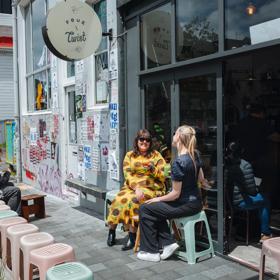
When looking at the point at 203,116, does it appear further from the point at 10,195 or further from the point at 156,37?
the point at 10,195

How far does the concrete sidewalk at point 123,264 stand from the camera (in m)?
3.84

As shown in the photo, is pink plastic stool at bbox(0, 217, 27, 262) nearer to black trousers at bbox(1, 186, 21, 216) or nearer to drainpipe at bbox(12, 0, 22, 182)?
black trousers at bbox(1, 186, 21, 216)

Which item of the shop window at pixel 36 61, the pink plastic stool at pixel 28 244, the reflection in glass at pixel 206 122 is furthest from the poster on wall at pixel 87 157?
the pink plastic stool at pixel 28 244

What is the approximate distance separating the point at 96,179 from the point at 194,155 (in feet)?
9.29

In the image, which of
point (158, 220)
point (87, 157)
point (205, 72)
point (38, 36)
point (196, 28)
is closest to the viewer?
point (158, 220)

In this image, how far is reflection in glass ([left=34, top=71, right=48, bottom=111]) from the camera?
934 cm

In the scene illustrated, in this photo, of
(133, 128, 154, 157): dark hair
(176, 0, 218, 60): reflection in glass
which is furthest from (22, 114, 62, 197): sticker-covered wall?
(176, 0, 218, 60): reflection in glass

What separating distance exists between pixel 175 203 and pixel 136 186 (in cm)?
68

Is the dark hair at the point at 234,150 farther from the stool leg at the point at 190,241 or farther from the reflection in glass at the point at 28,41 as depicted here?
the reflection in glass at the point at 28,41

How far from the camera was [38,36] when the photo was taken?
32.2ft

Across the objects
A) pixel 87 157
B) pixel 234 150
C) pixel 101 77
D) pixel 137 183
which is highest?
pixel 101 77

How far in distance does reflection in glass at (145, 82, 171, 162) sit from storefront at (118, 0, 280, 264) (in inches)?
0.5

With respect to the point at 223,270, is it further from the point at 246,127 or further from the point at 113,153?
the point at 113,153

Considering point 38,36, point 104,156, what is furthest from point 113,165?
point 38,36
